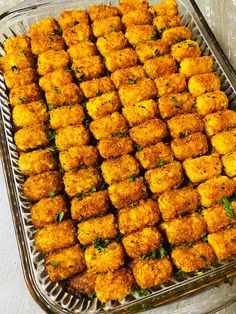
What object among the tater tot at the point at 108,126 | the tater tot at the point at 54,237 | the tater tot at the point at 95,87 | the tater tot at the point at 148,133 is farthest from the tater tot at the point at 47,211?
the tater tot at the point at 95,87

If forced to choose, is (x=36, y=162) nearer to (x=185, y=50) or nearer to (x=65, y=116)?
(x=65, y=116)

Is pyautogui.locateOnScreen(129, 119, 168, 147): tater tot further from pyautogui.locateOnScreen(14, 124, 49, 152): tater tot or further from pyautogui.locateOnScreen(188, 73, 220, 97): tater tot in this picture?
pyautogui.locateOnScreen(14, 124, 49, 152): tater tot

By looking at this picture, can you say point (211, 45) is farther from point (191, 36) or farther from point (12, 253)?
point (12, 253)

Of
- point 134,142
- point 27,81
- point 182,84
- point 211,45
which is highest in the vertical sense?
point 27,81

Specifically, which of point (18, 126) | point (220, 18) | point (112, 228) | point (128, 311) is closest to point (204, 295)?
point (128, 311)

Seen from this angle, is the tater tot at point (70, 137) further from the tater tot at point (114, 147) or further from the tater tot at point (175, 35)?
the tater tot at point (175, 35)

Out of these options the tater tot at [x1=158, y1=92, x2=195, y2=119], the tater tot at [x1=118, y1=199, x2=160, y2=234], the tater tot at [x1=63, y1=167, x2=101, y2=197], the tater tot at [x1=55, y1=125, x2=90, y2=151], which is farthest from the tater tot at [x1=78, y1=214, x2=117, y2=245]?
the tater tot at [x1=158, y1=92, x2=195, y2=119]
